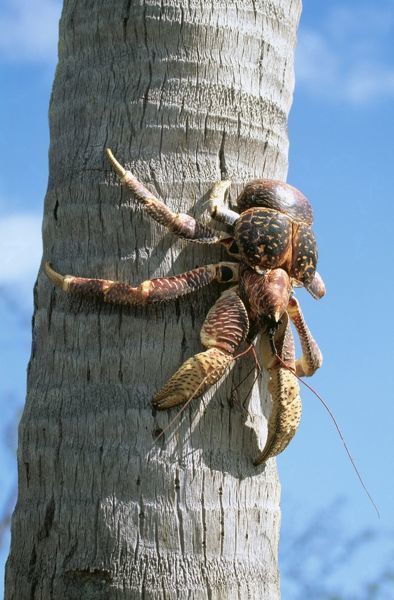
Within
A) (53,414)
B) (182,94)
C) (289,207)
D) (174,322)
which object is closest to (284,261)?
(289,207)

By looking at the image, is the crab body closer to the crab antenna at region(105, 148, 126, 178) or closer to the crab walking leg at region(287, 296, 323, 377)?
the crab walking leg at region(287, 296, 323, 377)

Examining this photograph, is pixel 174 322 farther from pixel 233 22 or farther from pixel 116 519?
pixel 233 22

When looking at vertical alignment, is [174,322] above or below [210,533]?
above

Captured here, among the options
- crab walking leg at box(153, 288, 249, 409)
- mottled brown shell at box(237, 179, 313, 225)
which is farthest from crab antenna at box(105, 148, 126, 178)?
crab walking leg at box(153, 288, 249, 409)

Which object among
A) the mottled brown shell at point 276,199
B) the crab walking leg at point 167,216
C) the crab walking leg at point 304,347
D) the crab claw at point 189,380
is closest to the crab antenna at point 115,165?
the crab walking leg at point 167,216

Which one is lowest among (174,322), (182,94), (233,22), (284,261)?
(174,322)

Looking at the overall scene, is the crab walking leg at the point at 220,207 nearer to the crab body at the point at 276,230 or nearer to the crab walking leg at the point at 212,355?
the crab body at the point at 276,230
